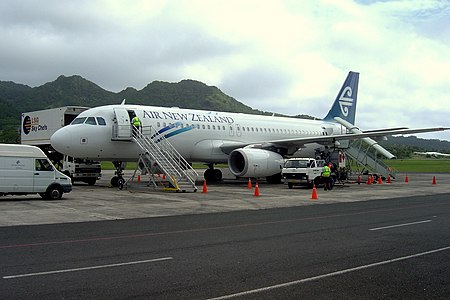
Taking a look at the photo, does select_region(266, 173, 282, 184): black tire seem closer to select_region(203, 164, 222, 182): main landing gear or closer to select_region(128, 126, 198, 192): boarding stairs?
select_region(203, 164, 222, 182): main landing gear

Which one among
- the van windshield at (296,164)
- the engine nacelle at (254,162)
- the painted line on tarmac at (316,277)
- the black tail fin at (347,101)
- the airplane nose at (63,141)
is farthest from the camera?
the black tail fin at (347,101)

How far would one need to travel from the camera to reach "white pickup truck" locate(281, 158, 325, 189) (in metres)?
27.5

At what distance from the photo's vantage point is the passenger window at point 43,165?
18.6 m

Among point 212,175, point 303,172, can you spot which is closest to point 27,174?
point 303,172

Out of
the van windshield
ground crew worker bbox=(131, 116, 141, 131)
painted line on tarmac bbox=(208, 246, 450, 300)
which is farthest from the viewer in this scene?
the van windshield

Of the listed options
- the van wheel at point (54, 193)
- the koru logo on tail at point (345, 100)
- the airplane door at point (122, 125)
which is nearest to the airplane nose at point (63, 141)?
the airplane door at point (122, 125)

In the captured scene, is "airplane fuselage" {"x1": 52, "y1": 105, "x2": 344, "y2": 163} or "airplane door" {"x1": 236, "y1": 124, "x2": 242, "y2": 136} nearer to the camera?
"airplane fuselage" {"x1": 52, "y1": 105, "x2": 344, "y2": 163}

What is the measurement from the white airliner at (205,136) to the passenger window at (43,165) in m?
5.63

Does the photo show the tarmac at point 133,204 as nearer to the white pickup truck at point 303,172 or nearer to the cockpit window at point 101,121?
the cockpit window at point 101,121

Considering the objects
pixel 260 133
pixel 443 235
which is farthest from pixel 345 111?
pixel 443 235

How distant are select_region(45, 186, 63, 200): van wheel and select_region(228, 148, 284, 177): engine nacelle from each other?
1158 centimetres

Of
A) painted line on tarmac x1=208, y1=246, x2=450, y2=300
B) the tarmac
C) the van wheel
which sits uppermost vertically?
the van wheel

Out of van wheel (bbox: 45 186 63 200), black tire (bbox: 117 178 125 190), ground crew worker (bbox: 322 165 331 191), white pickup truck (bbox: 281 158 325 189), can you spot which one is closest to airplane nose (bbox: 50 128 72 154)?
→ black tire (bbox: 117 178 125 190)

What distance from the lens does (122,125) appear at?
25.7 m
